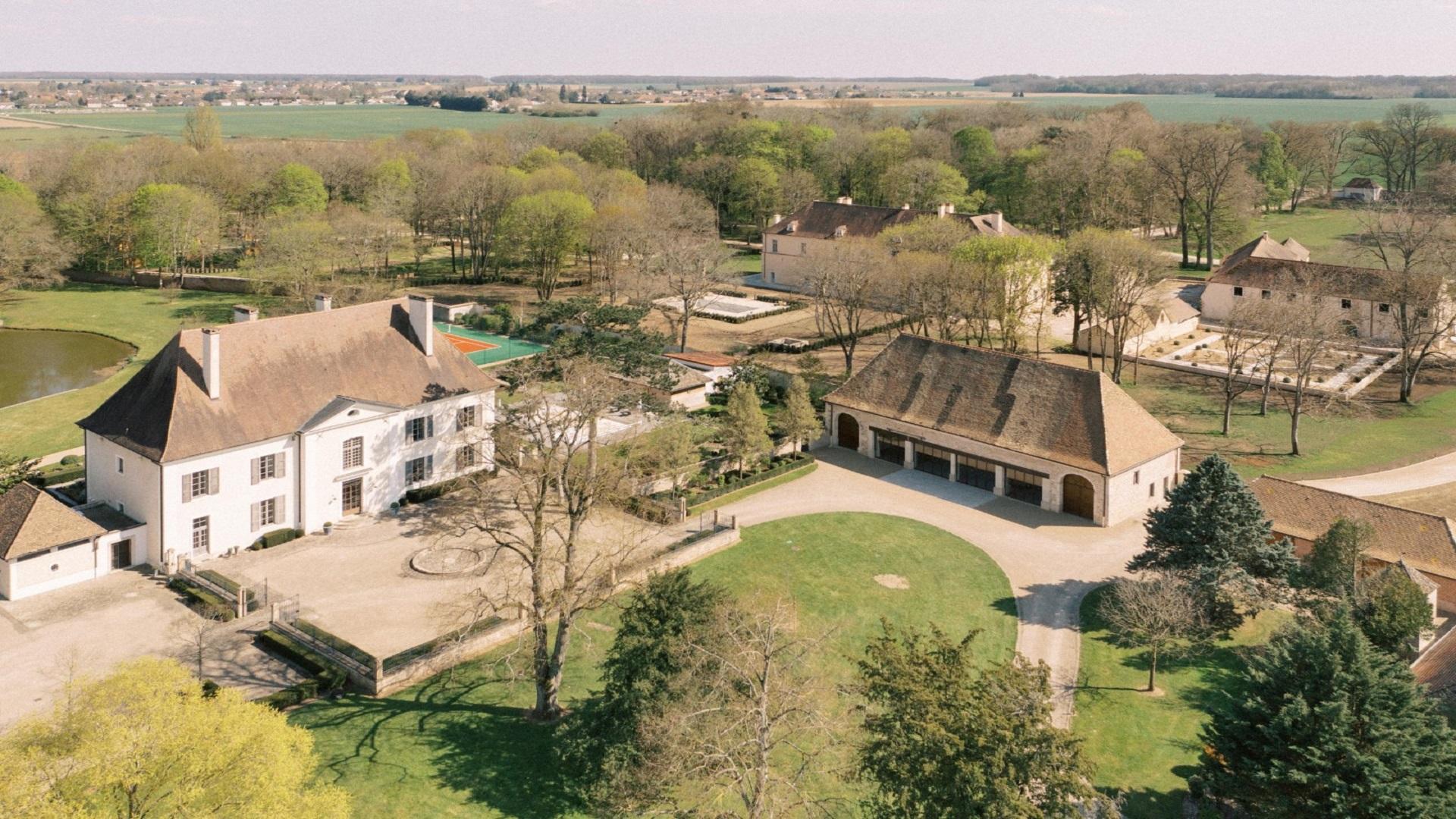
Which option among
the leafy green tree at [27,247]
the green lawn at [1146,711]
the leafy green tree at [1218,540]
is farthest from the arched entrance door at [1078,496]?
the leafy green tree at [27,247]

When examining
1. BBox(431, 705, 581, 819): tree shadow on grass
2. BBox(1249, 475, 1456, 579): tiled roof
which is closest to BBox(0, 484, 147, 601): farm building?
BBox(431, 705, 581, 819): tree shadow on grass

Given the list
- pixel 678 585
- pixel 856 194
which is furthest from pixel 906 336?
pixel 856 194

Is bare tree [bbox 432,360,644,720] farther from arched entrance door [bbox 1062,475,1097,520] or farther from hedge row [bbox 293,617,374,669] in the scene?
arched entrance door [bbox 1062,475,1097,520]

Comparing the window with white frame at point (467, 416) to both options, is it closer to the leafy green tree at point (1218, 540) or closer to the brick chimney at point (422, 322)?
the brick chimney at point (422, 322)

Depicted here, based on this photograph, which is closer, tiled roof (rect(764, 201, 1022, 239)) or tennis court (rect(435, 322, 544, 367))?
tennis court (rect(435, 322, 544, 367))

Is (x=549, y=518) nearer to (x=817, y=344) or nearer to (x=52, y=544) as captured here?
(x=52, y=544)
